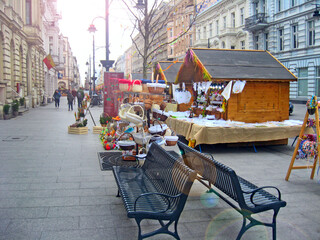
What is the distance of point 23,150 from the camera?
870 cm

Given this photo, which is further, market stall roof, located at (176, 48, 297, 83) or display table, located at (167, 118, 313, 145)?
market stall roof, located at (176, 48, 297, 83)

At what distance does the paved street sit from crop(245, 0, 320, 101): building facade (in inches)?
1003

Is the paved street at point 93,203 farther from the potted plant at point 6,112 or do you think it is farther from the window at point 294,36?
the window at point 294,36

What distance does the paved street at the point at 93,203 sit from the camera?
3879 mm

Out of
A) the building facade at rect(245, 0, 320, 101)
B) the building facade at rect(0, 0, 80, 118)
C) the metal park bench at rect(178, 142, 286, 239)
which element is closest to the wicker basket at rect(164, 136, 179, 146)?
the metal park bench at rect(178, 142, 286, 239)

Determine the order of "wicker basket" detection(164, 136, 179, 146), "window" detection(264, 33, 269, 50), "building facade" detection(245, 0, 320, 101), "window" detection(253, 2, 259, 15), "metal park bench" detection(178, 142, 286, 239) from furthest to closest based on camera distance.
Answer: "window" detection(253, 2, 259, 15)
"window" detection(264, 33, 269, 50)
"building facade" detection(245, 0, 320, 101)
"wicker basket" detection(164, 136, 179, 146)
"metal park bench" detection(178, 142, 286, 239)

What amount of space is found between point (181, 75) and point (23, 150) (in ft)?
22.6

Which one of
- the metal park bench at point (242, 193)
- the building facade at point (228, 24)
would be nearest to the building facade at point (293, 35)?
the building facade at point (228, 24)

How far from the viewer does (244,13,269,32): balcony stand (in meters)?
36.5

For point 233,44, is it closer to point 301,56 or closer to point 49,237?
point 301,56

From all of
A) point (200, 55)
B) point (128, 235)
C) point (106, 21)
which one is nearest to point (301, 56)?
point (106, 21)

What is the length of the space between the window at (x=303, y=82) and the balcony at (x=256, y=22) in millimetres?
7235

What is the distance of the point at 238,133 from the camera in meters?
9.06

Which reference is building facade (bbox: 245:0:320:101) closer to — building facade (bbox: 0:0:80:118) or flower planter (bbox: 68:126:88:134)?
building facade (bbox: 0:0:80:118)
